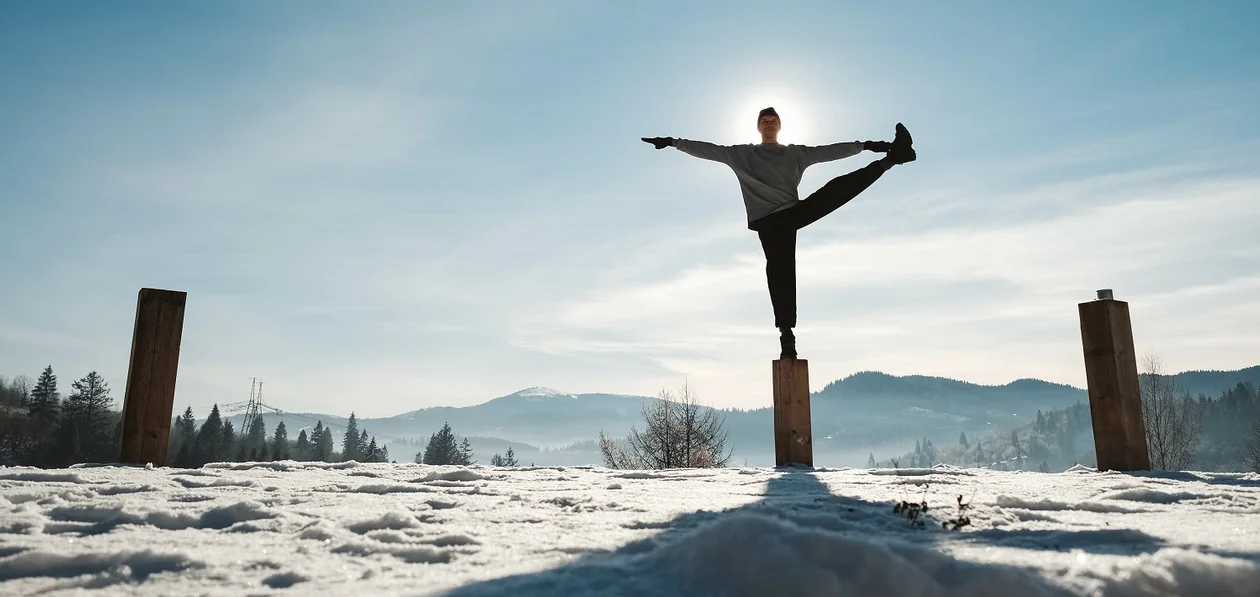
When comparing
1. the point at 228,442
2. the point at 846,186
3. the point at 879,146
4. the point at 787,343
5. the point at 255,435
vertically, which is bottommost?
the point at 228,442

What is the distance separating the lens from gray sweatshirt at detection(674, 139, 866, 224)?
18.8 feet

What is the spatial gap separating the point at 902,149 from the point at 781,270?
1346 mm

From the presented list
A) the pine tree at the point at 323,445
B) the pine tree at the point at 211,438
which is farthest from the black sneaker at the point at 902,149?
the pine tree at the point at 323,445

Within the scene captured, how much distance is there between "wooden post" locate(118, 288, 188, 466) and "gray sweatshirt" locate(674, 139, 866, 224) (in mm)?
3984

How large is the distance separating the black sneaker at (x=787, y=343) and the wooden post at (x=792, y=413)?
0.13 m

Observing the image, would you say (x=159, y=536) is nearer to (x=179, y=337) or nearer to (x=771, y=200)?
(x=179, y=337)

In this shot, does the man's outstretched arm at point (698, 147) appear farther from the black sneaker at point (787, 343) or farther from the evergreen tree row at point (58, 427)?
the evergreen tree row at point (58, 427)

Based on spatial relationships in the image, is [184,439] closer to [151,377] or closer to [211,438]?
[211,438]

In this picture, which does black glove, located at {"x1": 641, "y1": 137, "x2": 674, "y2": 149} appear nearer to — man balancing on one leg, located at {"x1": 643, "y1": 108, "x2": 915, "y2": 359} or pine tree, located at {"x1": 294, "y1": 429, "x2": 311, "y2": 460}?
man balancing on one leg, located at {"x1": 643, "y1": 108, "x2": 915, "y2": 359}

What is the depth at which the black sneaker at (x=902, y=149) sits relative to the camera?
551cm

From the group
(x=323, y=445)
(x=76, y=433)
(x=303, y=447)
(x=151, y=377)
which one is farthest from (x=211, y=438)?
(x=151, y=377)

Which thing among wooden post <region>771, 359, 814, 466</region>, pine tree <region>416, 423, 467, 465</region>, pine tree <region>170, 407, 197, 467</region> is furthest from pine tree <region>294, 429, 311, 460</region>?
wooden post <region>771, 359, 814, 466</region>

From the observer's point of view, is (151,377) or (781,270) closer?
(151,377)

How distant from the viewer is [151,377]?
460cm
